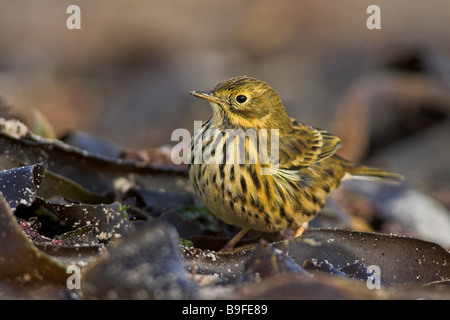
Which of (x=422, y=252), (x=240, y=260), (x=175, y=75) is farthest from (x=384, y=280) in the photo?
(x=175, y=75)

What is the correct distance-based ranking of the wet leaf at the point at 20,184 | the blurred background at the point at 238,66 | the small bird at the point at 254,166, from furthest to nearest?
the blurred background at the point at 238,66 < the small bird at the point at 254,166 < the wet leaf at the point at 20,184

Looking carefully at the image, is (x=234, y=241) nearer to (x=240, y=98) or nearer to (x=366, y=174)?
(x=240, y=98)

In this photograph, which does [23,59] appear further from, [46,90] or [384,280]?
[384,280]

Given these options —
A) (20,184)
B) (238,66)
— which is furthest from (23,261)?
(238,66)

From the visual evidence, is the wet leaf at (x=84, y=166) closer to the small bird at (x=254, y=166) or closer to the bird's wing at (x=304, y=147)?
the small bird at (x=254, y=166)

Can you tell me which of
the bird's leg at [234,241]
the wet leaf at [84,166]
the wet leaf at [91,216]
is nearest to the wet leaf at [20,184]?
the wet leaf at [91,216]

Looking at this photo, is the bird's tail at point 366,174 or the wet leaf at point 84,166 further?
the bird's tail at point 366,174
